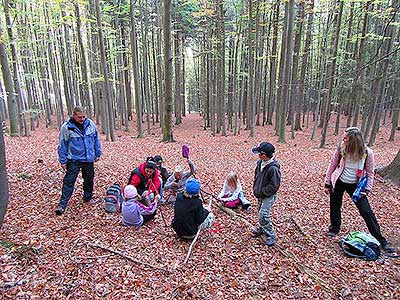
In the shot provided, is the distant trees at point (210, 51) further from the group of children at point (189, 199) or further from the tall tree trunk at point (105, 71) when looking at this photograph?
the group of children at point (189, 199)

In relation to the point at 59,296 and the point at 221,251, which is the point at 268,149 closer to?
the point at 221,251

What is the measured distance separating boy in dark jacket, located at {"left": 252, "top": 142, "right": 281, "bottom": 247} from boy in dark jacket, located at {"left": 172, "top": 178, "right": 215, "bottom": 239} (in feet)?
3.51

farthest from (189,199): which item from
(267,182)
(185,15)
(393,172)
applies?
(185,15)

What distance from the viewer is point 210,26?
20.7 metres

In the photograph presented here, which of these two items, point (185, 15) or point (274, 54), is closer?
point (274, 54)

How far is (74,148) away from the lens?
5.39m

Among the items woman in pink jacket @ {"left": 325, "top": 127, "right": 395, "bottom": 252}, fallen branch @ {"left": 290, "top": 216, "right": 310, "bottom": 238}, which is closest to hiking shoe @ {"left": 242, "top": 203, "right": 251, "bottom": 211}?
fallen branch @ {"left": 290, "top": 216, "right": 310, "bottom": 238}

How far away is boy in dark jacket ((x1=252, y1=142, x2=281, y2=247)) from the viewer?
4.55m

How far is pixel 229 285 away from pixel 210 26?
805 inches

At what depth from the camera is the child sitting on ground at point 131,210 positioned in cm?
510

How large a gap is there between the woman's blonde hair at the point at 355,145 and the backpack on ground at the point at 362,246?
1.31 metres

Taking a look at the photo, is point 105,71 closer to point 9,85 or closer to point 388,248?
point 9,85

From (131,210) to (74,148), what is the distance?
1.71 meters

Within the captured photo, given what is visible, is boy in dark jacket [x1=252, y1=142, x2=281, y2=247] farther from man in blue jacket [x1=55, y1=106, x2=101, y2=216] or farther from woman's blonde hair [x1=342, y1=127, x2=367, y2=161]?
man in blue jacket [x1=55, y1=106, x2=101, y2=216]
